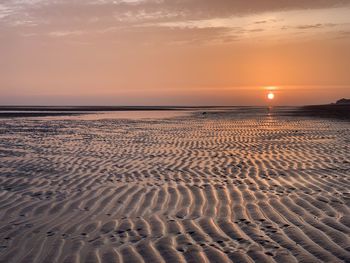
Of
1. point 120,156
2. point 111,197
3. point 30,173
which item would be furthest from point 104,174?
point 120,156

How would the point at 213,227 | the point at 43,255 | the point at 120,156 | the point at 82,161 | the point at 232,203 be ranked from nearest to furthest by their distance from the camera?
1. the point at 43,255
2. the point at 213,227
3. the point at 232,203
4. the point at 82,161
5. the point at 120,156

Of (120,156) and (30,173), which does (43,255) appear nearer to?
(30,173)

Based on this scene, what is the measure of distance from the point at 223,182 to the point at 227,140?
32.6ft

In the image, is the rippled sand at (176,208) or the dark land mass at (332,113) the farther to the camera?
the dark land mass at (332,113)

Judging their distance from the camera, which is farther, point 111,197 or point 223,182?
point 223,182

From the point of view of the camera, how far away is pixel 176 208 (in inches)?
284

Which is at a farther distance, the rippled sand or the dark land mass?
the dark land mass

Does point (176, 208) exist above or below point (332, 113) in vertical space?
below

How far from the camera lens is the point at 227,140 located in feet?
63.0

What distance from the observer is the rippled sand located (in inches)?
203

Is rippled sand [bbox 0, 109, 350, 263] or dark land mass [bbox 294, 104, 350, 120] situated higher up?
dark land mass [bbox 294, 104, 350, 120]

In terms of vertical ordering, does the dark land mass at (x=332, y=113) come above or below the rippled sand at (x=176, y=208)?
above

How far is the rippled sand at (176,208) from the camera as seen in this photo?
5164 mm

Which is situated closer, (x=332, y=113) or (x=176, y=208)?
(x=176, y=208)
